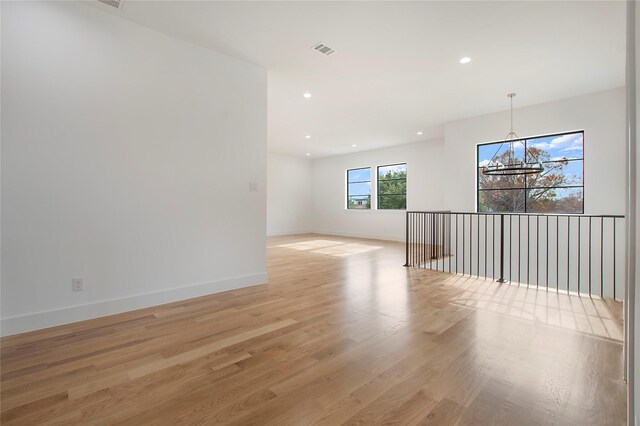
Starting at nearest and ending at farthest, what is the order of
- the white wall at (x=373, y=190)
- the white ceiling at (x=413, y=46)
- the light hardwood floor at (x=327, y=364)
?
1. the light hardwood floor at (x=327, y=364)
2. the white ceiling at (x=413, y=46)
3. the white wall at (x=373, y=190)

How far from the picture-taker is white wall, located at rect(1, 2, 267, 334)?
7.77 ft

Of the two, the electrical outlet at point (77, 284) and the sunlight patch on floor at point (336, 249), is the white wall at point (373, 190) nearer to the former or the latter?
the sunlight patch on floor at point (336, 249)

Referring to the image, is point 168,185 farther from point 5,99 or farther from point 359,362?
point 359,362

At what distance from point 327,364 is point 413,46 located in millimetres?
3328

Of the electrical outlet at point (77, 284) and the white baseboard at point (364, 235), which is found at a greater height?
the electrical outlet at point (77, 284)

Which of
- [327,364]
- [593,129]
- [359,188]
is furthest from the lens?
[359,188]

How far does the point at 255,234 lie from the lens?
12.5 ft

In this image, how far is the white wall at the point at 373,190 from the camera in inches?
315

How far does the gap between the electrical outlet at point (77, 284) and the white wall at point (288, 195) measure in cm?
726

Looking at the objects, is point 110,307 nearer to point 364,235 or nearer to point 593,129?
point 593,129

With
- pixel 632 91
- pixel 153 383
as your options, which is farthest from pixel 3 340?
pixel 632 91

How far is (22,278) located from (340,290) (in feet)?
9.76

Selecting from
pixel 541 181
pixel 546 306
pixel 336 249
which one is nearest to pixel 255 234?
pixel 546 306

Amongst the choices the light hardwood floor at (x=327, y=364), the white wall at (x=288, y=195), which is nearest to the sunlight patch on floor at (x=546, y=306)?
the light hardwood floor at (x=327, y=364)
